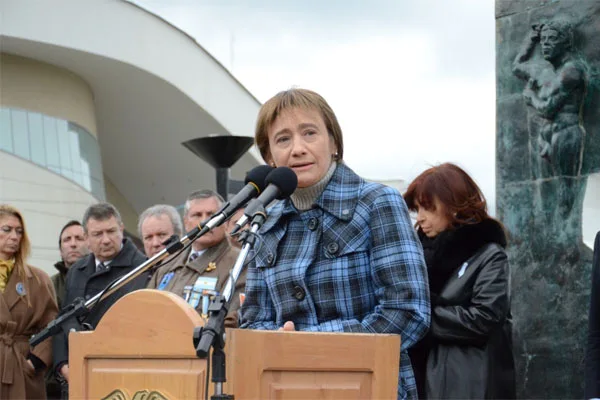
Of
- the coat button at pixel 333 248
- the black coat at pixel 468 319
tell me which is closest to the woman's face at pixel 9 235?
the black coat at pixel 468 319

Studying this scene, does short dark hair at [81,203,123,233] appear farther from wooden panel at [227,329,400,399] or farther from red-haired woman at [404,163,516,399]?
wooden panel at [227,329,400,399]

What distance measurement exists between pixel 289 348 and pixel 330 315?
58 centimetres

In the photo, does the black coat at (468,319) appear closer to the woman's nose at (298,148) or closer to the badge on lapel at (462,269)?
the badge on lapel at (462,269)

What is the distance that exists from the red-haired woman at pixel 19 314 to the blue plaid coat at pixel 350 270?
3997 mm

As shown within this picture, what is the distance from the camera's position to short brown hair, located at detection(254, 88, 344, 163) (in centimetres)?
304

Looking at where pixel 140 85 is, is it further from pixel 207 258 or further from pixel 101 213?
pixel 207 258

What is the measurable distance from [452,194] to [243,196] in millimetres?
1977

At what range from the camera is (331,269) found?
2.86 m

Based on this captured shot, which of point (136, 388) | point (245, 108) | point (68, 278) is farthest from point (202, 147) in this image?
point (245, 108)

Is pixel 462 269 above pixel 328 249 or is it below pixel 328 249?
below

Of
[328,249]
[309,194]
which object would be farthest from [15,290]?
[328,249]

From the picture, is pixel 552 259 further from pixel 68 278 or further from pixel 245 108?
pixel 245 108

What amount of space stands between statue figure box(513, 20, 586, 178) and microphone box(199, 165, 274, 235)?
3271mm

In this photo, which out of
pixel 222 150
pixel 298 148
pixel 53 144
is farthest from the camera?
pixel 53 144
